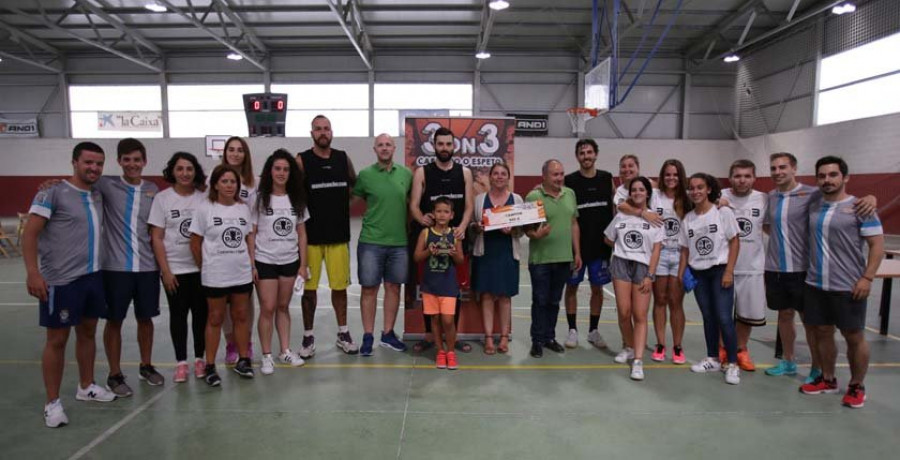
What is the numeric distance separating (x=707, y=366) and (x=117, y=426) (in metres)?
4.47

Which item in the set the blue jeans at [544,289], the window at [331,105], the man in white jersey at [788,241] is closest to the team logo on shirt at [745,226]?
the man in white jersey at [788,241]

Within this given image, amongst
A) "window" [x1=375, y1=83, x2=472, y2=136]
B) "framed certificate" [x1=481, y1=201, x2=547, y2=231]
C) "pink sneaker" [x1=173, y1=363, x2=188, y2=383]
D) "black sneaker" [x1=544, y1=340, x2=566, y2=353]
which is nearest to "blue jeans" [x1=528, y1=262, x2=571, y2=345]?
"black sneaker" [x1=544, y1=340, x2=566, y2=353]

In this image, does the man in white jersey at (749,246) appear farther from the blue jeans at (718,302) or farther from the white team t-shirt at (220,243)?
the white team t-shirt at (220,243)

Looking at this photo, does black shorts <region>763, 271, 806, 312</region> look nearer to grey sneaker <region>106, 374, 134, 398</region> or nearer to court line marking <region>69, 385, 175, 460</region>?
court line marking <region>69, 385, 175, 460</region>

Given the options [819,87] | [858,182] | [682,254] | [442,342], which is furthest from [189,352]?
[819,87]

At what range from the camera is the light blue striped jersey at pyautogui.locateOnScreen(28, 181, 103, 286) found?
3102 millimetres

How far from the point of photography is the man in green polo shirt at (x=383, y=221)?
4.38 metres

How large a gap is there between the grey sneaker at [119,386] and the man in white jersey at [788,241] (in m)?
5.06

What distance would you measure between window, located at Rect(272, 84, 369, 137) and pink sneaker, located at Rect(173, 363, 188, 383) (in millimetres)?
15724

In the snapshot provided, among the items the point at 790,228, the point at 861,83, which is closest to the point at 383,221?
the point at 790,228

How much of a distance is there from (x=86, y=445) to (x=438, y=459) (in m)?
2.11

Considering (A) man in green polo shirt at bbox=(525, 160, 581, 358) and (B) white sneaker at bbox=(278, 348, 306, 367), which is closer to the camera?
(B) white sneaker at bbox=(278, 348, 306, 367)

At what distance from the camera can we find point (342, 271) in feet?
14.5

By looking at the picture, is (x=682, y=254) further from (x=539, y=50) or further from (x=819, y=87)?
(x=539, y=50)
